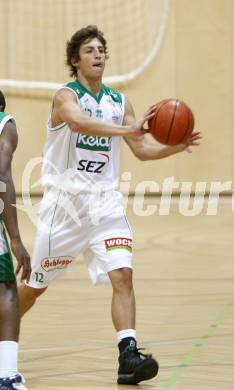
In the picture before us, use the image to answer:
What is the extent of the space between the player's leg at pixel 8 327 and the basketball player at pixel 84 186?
3.48ft

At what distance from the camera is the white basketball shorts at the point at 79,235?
5754 millimetres

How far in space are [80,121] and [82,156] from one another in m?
0.44

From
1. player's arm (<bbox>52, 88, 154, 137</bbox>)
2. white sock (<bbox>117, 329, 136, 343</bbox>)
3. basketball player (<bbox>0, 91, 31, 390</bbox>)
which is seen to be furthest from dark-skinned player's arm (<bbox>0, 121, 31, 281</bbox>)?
white sock (<bbox>117, 329, 136, 343</bbox>)

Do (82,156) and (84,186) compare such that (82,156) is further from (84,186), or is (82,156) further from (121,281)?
(121,281)

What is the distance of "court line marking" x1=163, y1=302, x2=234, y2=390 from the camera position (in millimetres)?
5292

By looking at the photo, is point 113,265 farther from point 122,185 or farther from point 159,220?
point 122,185

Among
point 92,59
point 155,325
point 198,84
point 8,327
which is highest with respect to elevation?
point 92,59

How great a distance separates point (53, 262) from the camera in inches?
229

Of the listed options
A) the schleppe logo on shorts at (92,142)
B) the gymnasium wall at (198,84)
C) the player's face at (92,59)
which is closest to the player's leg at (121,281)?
the schleppe logo on shorts at (92,142)

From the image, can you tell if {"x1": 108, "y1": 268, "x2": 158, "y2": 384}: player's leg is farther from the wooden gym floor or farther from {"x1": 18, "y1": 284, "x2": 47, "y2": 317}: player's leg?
{"x1": 18, "y1": 284, "x2": 47, "y2": 317}: player's leg

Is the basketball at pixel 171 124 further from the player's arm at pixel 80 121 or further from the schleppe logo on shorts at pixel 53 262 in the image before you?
the schleppe logo on shorts at pixel 53 262

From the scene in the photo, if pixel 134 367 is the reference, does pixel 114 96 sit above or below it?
above

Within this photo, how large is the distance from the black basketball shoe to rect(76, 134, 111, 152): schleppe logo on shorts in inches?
49.8

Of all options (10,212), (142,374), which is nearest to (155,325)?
(142,374)
